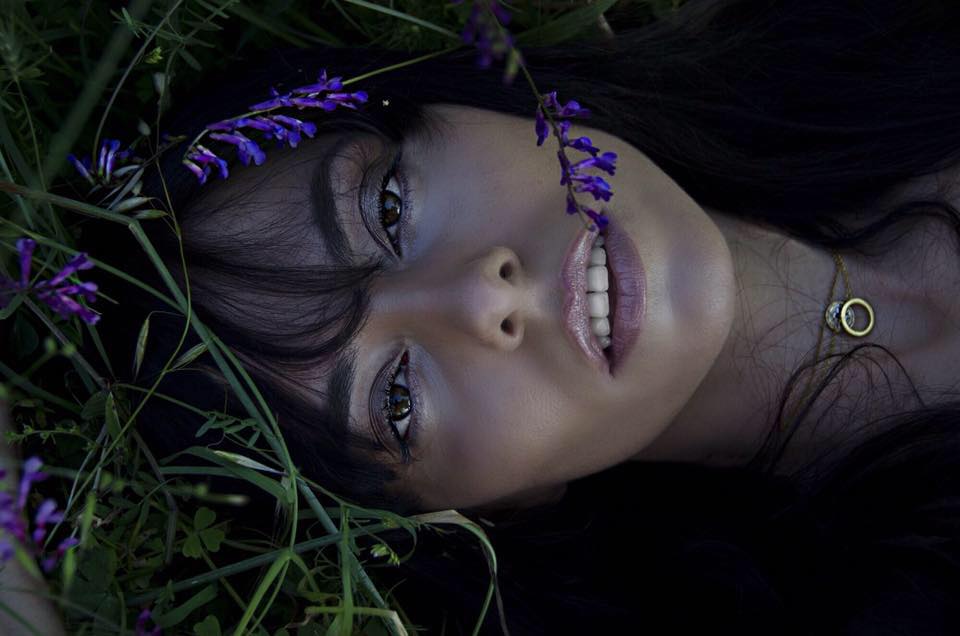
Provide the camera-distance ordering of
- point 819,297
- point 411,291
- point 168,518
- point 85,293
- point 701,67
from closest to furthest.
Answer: point 85,293, point 411,291, point 168,518, point 819,297, point 701,67

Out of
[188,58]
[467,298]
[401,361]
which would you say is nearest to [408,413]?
[401,361]

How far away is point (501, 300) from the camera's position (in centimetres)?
190

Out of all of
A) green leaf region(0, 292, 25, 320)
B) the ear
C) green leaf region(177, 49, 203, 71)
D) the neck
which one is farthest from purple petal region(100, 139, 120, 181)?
the neck

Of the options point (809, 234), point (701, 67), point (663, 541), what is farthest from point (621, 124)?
point (663, 541)

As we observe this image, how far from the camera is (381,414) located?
2.08 m

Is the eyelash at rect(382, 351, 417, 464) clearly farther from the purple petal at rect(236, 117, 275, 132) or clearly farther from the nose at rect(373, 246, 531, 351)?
the purple petal at rect(236, 117, 275, 132)

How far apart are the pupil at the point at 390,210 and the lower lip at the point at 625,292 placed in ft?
1.64

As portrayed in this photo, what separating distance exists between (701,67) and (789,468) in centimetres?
125

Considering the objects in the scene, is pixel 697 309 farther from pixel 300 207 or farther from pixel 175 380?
pixel 175 380

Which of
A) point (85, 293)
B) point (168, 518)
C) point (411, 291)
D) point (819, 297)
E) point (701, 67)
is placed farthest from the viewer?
point (701, 67)

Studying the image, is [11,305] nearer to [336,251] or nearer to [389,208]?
[336,251]

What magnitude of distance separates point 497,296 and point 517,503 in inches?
34.8

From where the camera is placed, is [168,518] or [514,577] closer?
[168,518]

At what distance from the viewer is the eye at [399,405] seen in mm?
2088
